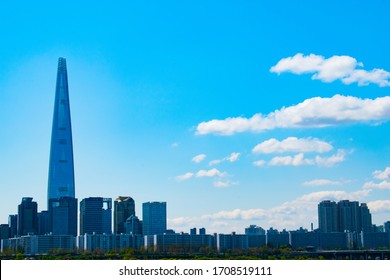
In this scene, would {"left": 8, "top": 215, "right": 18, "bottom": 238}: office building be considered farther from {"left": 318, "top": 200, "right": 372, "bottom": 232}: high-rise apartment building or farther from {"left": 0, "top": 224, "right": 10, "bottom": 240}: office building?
{"left": 318, "top": 200, "right": 372, "bottom": 232}: high-rise apartment building

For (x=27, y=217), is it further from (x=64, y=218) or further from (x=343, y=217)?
(x=343, y=217)

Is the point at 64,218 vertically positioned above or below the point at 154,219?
above

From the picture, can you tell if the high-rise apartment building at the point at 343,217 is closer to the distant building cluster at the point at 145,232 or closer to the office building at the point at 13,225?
the distant building cluster at the point at 145,232

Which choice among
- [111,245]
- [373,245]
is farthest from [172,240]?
[373,245]

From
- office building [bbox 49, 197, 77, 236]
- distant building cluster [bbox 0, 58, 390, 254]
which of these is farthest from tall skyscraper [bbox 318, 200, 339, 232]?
office building [bbox 49, 197, 77, 236]

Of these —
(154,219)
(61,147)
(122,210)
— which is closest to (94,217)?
(122,210)

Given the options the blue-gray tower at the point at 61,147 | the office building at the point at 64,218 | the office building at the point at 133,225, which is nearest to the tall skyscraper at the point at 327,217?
the office building at the point at 133,225
